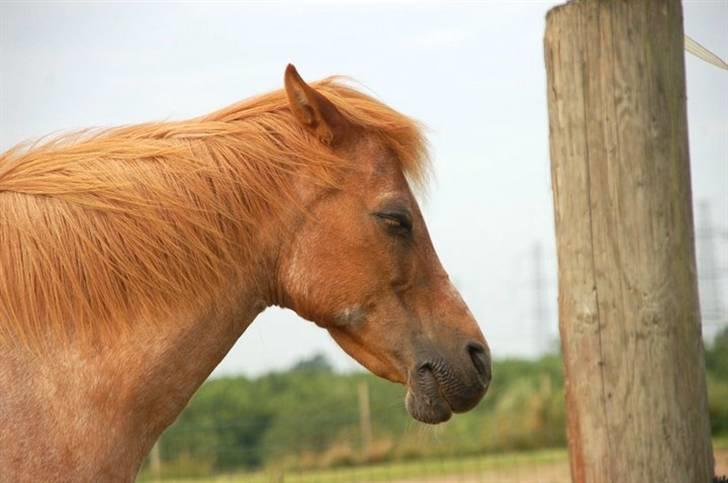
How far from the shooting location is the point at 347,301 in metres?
3.50

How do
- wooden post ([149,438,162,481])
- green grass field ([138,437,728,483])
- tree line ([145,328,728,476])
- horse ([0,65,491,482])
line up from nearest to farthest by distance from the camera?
1. horse ([0,65,491,482])
2. green grass field ([138,437,728,483])
3. wooden post ([149,438,162,481])
4. tree line ([145,328,728,476])

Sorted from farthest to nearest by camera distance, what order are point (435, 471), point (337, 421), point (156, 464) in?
point (337, 421), point (156, 464), point (435, 471)

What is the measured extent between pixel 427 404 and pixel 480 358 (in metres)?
0.28

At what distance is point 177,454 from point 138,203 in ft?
37.0

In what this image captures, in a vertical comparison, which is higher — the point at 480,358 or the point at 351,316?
the point at 351,316

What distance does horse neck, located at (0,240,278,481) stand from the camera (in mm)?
2998

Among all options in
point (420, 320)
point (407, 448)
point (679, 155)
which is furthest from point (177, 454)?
point (679, 155)

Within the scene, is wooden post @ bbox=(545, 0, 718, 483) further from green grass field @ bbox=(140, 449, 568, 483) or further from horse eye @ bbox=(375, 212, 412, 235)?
green grass field @ bbox=(140, 449, 568, 483)

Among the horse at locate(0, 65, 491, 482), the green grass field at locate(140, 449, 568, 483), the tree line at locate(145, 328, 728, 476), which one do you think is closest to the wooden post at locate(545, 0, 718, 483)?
the horse at locate(0, 65, 491, 482)

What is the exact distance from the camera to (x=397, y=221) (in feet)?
11.7

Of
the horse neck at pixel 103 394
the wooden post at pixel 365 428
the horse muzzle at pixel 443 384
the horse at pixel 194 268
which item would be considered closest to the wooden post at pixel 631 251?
the horse muzzle at pixel 443 384

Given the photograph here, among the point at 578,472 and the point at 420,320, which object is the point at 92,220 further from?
the point at 578,472

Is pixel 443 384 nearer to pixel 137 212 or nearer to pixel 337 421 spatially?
pixel 137 212

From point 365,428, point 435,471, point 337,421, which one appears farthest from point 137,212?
point 337,421
